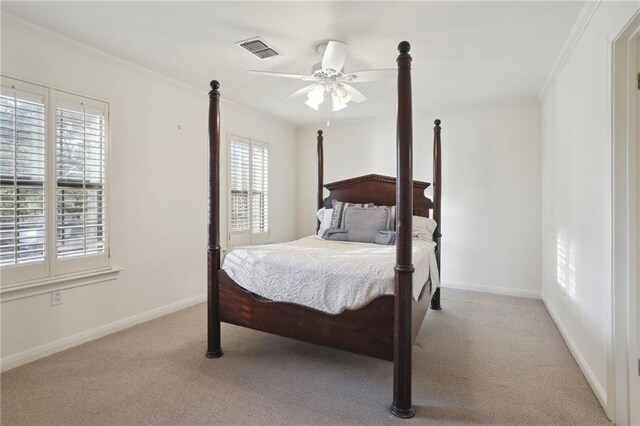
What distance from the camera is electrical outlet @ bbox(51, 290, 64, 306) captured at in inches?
99.3

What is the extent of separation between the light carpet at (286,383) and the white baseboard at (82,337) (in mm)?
78

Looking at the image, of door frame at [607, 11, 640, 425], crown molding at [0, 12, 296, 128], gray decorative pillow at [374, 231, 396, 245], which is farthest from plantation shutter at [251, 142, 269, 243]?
door frame at [607, 11, 640, 425]

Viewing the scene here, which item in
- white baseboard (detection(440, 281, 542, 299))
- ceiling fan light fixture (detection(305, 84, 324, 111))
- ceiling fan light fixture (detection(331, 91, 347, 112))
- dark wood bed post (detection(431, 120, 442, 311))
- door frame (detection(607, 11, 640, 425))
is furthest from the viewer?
white baseboard (detection(440, 281, 542, 299))

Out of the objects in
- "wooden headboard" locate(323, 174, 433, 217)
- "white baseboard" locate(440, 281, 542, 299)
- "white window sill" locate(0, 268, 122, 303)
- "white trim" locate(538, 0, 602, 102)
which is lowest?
"white baseboard" locate(440, 281, 542, 299)

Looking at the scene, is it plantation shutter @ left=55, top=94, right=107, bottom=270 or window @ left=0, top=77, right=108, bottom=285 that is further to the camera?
plantation shutter @ left=55, top=94, right=107, bottom=270

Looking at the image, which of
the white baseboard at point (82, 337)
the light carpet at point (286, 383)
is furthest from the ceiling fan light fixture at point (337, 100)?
the white baseboard at point (82, 337)

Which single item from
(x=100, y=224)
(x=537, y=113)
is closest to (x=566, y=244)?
(x=537, y=113)

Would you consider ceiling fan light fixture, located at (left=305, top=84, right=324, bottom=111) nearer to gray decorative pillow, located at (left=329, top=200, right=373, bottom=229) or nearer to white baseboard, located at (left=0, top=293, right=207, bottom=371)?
gray decorative pillow, located at (left=329, top=200, right=373, bottom=229)

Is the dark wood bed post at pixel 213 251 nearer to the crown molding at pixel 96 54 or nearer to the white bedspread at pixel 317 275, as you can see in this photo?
the white bedspread at pixel 317 275

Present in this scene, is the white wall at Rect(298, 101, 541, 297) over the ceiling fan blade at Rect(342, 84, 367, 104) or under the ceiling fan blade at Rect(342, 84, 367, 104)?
under

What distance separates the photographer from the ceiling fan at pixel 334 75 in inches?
94.3

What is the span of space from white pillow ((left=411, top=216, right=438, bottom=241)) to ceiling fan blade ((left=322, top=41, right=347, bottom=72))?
6.09ft

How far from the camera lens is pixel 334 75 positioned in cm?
263

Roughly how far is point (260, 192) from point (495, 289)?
342 cm
